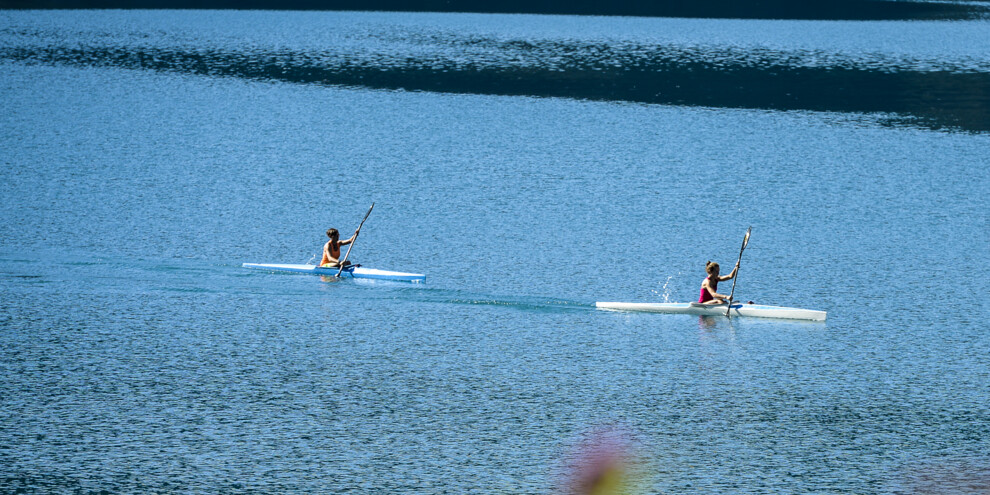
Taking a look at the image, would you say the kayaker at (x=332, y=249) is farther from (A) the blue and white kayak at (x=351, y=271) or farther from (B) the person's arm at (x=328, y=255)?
(A) the blue and white kayak at (x=351, y=271)

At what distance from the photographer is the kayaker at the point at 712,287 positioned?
31.2 metres

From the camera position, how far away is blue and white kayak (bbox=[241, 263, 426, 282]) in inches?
1328

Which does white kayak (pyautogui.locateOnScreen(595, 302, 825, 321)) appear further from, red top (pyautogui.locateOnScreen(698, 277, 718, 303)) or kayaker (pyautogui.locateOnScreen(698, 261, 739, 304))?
red top (pyautogui.locateOnScreen(698, 277, 718, 303))

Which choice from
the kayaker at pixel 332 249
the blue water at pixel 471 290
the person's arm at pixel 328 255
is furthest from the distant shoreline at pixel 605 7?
the person's arm at pixel 328 255

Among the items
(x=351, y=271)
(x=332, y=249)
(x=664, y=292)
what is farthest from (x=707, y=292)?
(x=332, y=249)

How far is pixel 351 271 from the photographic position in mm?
34094

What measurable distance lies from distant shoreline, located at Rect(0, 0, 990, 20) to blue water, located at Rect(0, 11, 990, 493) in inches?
1373

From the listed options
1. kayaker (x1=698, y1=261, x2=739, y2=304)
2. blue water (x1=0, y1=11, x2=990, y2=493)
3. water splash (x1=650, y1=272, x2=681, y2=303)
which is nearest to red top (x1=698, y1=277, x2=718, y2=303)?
kayaker (x1=698, y1=261, x2=739, y2=304)

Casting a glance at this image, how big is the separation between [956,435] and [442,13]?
80.3 m

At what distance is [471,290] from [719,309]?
22.1ft

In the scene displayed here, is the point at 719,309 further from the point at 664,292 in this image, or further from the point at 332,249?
the point at 332,249

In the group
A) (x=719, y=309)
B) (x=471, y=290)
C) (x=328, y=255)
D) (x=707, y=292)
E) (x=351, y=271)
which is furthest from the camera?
(x=328, y=255)

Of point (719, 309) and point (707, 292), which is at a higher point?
point (707, 292)

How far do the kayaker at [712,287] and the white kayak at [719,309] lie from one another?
0.63ft
